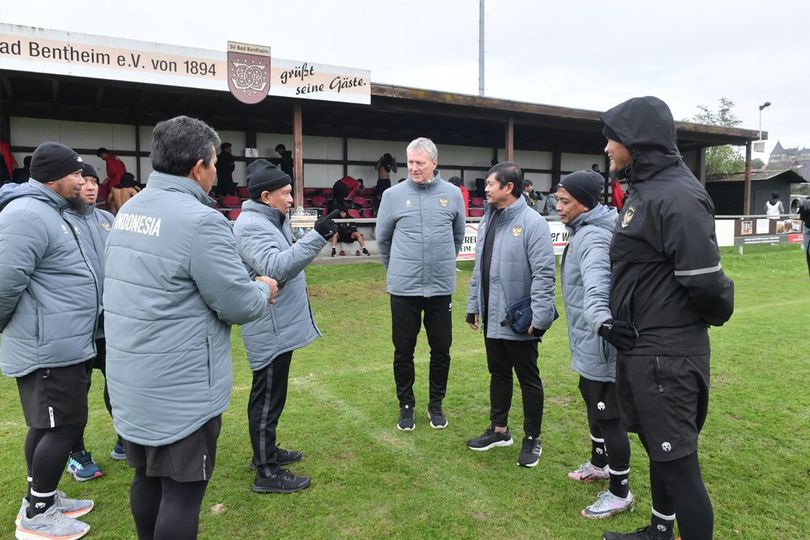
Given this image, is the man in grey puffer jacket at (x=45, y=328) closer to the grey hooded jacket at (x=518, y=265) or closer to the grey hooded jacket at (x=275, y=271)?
the grey hooded jacket at (x=275, y=271)

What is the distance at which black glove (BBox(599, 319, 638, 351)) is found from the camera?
214 cm

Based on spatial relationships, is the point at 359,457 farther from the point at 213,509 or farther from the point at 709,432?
the point at 709,432

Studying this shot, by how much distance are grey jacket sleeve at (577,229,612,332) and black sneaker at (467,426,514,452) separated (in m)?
1.41

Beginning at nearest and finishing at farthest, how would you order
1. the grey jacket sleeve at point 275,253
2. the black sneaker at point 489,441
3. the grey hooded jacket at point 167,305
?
the grey hooded jacket at point 167,305 < the grey jacket sleeve at point 275,253 < the black sneaker at point 489,441

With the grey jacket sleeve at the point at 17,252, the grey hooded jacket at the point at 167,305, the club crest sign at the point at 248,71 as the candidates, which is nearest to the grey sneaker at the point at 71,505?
the grey jacket sleeve at the point at 17,252

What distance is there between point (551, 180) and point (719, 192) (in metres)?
8.76

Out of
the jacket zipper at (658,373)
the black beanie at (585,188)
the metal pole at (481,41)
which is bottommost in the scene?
the jacket zipper at (658,373)

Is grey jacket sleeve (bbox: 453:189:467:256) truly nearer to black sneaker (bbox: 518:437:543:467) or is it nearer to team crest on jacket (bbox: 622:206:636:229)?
black sneaker (bbox: 518:437:543:467)

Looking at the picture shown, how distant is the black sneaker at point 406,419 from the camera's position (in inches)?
157

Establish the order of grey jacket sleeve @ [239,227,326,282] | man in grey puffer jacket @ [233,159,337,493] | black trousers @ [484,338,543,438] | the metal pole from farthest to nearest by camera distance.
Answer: the metal pole < black trousers @ [484,338,543,438] < man in grey puffer jacket @ [233,159,337,493] < grey jacket sleeve @ [239,227,326,282]

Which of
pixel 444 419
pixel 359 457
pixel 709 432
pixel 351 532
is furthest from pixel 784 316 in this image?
pixel 351 532

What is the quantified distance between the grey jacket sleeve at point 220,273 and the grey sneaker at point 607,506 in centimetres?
200

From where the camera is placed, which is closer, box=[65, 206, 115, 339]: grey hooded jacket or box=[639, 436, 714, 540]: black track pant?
box=[639, 436, 714, 540]: black track pant

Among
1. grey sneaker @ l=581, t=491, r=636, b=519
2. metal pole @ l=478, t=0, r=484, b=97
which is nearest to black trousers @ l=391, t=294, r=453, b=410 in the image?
grey sneaker @ l=581, t=491, r=636, b=519
